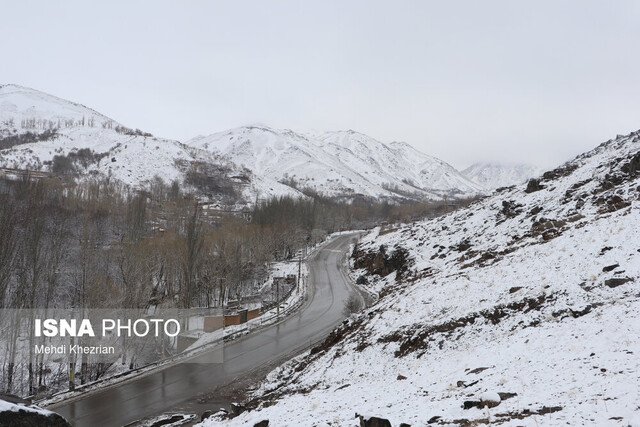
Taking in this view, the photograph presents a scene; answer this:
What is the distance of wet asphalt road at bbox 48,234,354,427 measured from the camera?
758 inches

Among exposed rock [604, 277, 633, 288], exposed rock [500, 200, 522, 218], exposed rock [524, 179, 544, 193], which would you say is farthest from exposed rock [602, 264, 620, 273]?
exposed rock [524, 179, 544, 193]

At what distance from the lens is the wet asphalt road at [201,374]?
1927 cm

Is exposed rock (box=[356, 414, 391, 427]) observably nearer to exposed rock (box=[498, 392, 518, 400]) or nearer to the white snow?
exposed rock (box=[498, 392, 518, 400])

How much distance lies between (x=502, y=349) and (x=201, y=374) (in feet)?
63.4

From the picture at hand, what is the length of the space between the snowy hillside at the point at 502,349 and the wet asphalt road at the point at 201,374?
4001mm

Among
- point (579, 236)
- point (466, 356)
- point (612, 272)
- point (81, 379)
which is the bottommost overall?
point (81, 379)

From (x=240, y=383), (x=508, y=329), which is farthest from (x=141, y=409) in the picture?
(x=508, y=329)

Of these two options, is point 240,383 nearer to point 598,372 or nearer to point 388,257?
point 598,372

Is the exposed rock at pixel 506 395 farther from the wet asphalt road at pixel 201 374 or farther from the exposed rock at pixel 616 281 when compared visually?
the wet asphalt road at pixel 201 374

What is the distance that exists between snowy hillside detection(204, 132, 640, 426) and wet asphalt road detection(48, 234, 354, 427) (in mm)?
4001

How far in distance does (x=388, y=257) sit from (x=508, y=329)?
39.8 meters

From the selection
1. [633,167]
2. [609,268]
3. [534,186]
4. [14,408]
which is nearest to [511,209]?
[534,186]

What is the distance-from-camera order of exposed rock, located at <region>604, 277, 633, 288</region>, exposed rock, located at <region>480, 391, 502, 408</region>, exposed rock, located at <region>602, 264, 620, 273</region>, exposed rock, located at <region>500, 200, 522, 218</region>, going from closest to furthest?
1. exposed rock, located at <region>480, 391, 502, 408</region>
2. exposed rock, located at <region>604, 277, 633, 288</region>
3. exposed rock, located at <region>602, 264, 620, 273</region>
4. exposed rock, located at <region>500, 200, 522, 218</region>

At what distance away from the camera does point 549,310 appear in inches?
603
